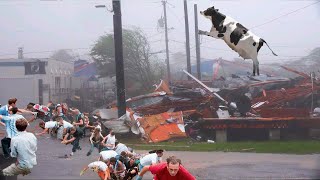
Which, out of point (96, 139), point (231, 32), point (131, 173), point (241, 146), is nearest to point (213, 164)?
point (241, 146)

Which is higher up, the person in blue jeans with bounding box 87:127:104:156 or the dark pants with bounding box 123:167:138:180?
the person in blue jeans with bounding box 87:127:104:156

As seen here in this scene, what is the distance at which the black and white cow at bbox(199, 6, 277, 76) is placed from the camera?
4926 mm

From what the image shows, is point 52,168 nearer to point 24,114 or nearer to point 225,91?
point 24,114

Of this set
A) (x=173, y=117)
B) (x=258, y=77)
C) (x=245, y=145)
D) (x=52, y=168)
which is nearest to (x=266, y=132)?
(x=245, y=145)

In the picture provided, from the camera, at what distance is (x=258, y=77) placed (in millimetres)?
5402

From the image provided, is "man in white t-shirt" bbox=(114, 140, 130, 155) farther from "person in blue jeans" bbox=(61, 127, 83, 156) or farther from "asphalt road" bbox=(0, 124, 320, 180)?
"person in blue jeans" bbox=(61, 127, 83, 156)

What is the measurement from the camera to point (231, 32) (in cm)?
493

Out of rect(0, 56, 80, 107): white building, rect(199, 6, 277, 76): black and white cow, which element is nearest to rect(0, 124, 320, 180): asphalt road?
rect(0, 56, 80, 107): white building

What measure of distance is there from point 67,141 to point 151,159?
1049 mm

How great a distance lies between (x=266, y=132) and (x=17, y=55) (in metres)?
3.00

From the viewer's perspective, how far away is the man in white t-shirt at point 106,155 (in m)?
5.19

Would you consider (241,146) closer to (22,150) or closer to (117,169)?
(117,169)

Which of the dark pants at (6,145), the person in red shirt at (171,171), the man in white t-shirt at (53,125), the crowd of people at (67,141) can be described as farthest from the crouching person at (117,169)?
the person in red shirt at (171,171)

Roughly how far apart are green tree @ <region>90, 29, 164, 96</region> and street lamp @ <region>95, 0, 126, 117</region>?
5 cm
